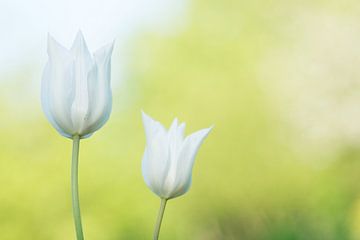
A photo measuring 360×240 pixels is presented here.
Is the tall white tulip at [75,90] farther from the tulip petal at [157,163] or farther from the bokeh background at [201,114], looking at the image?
the bokeh background at [201,114]

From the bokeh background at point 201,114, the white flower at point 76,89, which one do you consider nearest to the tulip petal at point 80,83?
the white flower at point 76,89

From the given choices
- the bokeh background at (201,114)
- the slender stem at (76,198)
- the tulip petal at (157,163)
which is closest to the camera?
the slender stem at (76,198)

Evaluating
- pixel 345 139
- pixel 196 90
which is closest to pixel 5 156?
pixel 196 90

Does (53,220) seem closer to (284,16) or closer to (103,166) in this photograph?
(103,166)

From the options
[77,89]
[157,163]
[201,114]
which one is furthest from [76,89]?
[201,114]

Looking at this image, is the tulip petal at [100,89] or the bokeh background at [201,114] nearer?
the tulip petal at [100,89]

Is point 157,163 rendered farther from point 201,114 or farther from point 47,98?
point 201,114
